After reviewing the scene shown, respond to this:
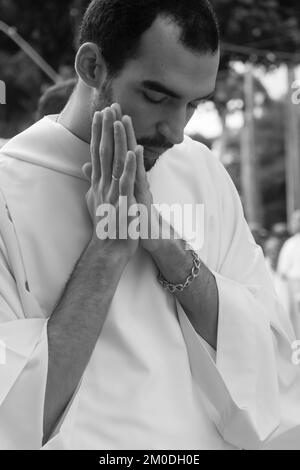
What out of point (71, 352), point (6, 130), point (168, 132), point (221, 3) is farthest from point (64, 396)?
point (6, 130)

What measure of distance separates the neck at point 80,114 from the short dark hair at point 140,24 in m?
0.13

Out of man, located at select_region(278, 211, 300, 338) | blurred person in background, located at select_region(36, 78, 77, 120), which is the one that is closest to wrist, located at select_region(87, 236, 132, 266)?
blurred person in background, located at select_region(36, 78, 77, 120)

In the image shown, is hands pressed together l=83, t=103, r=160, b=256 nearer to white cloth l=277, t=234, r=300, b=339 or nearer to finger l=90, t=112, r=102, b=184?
finger l=90, t=112, r=102, b=184

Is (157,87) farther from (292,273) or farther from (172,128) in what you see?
(292,273)

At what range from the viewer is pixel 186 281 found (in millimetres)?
2152

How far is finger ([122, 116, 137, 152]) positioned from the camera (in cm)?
201

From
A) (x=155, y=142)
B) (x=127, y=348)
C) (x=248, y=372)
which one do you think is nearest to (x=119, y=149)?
(x=155, y=142)

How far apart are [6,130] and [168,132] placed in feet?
41.7

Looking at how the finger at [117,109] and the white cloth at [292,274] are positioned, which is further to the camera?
the white cloth at [292,274]

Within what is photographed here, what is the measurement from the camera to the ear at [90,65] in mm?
2156

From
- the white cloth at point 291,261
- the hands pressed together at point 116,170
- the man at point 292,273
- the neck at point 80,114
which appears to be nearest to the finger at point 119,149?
the hands pressed together at point 116,170

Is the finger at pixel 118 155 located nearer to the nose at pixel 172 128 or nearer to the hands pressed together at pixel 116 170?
the hands pressed together at pixel 116 170

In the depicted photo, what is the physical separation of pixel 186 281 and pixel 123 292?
16 centimetres

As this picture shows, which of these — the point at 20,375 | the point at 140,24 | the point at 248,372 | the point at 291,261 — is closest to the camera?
the point at 20,375
